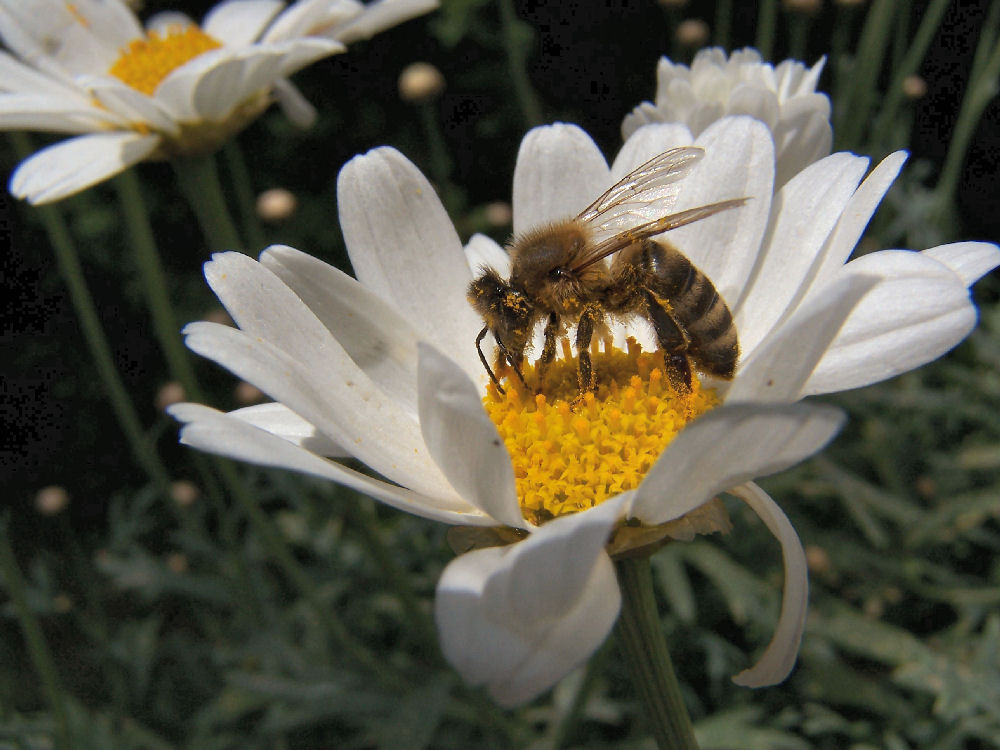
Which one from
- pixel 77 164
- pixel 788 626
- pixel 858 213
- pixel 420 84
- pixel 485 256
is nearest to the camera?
pixel 788 626

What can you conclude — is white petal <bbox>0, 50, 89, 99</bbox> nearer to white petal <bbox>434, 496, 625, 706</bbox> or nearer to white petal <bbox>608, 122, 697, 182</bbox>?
white petal <bbox>608, 122, 697, 182</bbox>

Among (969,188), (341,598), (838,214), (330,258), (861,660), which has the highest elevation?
(838,214)

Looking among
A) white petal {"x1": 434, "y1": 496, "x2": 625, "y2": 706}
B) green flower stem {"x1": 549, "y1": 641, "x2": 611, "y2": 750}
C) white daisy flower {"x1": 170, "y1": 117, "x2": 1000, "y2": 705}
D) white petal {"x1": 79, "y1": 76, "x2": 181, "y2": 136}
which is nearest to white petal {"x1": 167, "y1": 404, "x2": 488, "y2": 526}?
white daisy flower {"x1": 170, "y1": 117, "x2": 1000, "y2": 705}

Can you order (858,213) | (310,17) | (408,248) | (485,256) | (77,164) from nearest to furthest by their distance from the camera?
(858,213) < (408,248) < (485,256) < (77,164) < (310,17)

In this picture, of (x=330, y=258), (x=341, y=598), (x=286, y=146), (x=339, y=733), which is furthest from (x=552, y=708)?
(x=286, y=146)

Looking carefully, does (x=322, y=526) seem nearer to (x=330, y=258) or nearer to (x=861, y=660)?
(x=330, y=258)

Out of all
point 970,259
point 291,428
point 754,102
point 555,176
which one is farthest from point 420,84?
point 970,259

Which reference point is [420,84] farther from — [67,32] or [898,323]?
[898,323]
